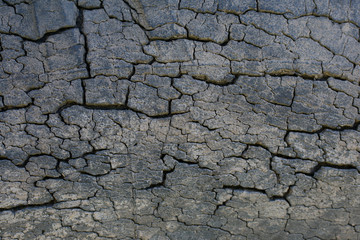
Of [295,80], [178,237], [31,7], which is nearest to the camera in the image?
[31,7]

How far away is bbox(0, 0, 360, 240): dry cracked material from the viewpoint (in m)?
1.86

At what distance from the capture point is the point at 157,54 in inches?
75.0

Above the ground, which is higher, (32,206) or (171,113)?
(171,113)

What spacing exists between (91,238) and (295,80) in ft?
5.41

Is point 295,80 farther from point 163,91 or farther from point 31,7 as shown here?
point 31,7

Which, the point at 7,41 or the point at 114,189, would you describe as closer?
the point at 7,41

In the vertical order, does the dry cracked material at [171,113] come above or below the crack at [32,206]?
above

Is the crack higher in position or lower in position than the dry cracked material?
lower

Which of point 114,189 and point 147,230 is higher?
point 114,189

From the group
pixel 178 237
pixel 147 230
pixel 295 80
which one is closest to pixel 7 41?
pixel 147 230

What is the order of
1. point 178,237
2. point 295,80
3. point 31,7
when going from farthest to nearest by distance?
point 178,237 < point 295,80 < point 31,7

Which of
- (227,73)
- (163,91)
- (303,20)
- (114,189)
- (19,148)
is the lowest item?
(114,189)

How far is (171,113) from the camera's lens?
1946 millimetres

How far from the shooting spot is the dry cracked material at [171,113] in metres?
1.86
